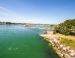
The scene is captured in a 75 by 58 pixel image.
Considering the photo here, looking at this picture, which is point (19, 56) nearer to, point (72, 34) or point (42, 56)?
point (42, 56)

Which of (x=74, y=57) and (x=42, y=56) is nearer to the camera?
(x=74, y=57)

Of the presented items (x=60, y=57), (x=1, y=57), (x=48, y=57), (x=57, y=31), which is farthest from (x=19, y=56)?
(x=57, y=31)

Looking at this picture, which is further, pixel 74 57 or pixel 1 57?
pixel 1 57

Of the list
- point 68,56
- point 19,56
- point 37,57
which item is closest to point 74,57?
point 68,56

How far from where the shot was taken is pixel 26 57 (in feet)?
96.4

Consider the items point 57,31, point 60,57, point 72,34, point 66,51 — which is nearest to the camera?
point 60,57

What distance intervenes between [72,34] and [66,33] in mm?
3797

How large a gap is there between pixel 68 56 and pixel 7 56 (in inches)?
553

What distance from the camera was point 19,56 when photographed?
98.7 ft

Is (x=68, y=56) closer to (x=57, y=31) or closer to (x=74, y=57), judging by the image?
(x=74, y=57)

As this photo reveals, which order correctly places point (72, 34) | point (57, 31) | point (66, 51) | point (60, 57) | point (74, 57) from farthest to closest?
point (57, 31), point (72, 34), point (66, 51), point (60, 57), point (74, 57)

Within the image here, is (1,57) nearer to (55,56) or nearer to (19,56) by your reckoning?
(19,56)

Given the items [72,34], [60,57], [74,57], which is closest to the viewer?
[74,57]

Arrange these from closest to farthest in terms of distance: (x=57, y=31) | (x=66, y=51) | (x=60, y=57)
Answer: (x=60, y=57), (x=66, y=51), (x=57, y=31)
